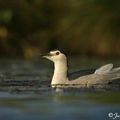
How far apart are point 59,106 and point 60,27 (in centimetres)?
1791

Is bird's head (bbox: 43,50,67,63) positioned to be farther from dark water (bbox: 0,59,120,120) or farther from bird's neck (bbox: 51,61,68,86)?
dark water (bbox: 0,59,120,120)

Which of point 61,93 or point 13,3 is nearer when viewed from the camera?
point 61,93

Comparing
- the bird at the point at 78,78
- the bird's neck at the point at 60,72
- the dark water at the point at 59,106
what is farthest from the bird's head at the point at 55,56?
the dark water at the point at 59,106

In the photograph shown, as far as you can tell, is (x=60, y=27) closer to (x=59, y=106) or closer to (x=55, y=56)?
(x=55, y=56)

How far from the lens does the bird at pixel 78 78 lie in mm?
17234

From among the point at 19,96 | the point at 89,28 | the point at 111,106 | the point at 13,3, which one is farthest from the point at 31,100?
the point at 13,3

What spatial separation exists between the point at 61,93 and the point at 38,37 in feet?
54.9

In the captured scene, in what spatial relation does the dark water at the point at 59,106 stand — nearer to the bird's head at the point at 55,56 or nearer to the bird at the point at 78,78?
the bird at the point at 78,78

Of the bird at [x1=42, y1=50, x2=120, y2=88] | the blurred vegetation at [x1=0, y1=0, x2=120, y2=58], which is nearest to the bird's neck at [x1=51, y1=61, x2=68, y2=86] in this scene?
the bird at [x1=42, y1=50, x2=120, y2=88]

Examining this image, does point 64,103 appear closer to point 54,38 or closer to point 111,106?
point 111,106

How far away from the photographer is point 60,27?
32.3 m

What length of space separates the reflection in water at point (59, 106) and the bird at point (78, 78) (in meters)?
1.06

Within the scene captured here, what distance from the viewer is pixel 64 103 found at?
14930 mm

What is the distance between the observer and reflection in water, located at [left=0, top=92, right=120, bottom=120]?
13.4 m
